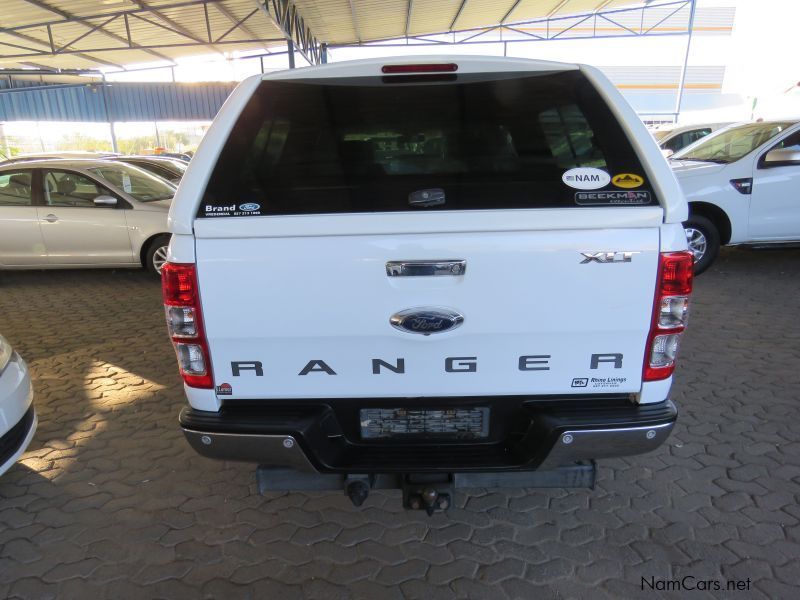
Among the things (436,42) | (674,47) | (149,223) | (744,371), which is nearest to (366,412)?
(744,371)

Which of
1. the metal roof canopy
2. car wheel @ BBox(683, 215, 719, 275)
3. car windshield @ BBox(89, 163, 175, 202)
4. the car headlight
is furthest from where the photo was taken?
the metal roof canopy

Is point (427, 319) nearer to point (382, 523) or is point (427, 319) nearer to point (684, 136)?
point (382, 523)

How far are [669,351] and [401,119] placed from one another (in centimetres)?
145

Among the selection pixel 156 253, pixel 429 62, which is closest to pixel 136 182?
pixel 156 253

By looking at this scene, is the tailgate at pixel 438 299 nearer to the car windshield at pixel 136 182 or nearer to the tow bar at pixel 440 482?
the tow bar at pixel 440 482

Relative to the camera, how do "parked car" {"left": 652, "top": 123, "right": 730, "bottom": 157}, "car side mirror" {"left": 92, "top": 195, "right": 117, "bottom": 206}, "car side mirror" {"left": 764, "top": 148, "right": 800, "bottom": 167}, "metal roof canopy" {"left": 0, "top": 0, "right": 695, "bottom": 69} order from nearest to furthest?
"car side mirror" {"left": 764, "top": 148, "right": 800, "bottom": 167} → "car side mirror" {"left": 92, "top": 195, "right": 117, "bottom": 206} → "parked car" {"left": 652, "top": 123, "right": 730, "bottom": 157} → "metal roof canopy" {"left": 0, "top": 0, "right": 695, "bottom": 69}

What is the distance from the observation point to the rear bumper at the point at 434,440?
2020 millimetres

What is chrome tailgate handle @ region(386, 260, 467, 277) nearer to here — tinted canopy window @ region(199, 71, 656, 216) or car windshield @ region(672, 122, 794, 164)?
tinted canopy window @ region(199, 71, 656, 216)

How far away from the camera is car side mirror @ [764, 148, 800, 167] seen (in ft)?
20.1

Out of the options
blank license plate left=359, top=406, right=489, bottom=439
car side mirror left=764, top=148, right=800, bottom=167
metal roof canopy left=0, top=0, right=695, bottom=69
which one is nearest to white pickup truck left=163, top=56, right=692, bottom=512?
blank license plate left=359, top=406, right=489, bottom=439

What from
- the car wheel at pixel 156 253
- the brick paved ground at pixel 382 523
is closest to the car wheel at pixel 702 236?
the brick paved ground at pixel 382 523

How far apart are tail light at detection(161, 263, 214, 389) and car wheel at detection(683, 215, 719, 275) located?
6149 mm

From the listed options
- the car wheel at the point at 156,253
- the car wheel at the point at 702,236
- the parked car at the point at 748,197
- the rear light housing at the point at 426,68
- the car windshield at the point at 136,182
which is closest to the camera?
the rear light housing at the point at 426,68

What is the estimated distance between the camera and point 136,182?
24.3ft
